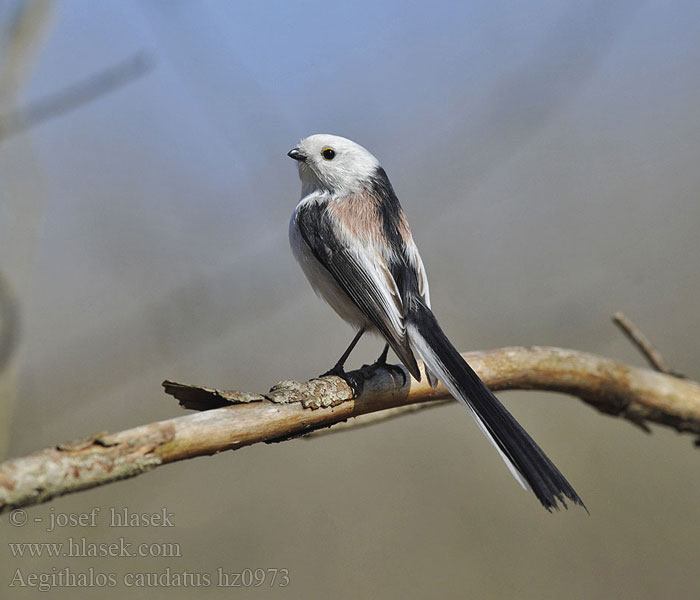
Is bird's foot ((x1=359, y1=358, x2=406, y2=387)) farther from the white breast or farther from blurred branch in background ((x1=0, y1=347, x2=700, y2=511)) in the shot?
the white breast

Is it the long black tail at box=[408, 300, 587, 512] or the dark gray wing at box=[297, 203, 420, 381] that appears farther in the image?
the dark gray wing at box=[297, 203, 420, 381]

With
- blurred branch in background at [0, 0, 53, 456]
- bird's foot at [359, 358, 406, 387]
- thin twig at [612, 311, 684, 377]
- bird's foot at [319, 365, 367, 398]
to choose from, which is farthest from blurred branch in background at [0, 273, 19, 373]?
thin twig at [612, 311, 684, 377]

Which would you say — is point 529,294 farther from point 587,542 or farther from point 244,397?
point 244,397

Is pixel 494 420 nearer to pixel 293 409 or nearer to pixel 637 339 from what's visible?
pixel 293 409

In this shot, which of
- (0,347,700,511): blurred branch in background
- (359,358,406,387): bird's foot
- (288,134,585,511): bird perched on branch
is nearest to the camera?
(0,347,700,511): blurred branch in background

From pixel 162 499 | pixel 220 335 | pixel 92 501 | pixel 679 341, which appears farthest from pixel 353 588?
pixel 679 341

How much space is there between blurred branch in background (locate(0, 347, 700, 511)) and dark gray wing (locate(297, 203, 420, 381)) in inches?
6.7

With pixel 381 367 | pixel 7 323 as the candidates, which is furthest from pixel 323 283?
pixel 7 323

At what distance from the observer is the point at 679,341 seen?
17.3 ft

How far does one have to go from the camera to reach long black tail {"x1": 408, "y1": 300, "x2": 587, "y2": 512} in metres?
1.58

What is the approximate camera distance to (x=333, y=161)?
2.68m

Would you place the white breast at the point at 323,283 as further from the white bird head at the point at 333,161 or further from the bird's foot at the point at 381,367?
the white bird head at the point at 333,161

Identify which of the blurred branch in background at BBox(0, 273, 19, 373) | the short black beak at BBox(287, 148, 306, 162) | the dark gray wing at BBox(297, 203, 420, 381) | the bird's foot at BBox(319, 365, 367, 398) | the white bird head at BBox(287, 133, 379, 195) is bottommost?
the bird's foot at BBox(319, 365, 367, 398)

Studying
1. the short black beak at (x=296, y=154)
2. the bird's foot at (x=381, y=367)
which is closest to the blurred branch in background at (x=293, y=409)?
the bird's foot at (x=381, y=367)
